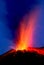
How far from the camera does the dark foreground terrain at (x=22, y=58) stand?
5262 cm

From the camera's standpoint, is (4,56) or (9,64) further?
(4,56)

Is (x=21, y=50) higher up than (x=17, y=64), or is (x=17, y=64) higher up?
(x=21, y=50)

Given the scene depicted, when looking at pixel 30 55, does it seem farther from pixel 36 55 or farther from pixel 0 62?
pixel 0 62

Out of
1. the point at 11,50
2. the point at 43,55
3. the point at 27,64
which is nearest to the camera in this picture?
the point at 27,64

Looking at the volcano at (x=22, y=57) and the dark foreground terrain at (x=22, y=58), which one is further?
the volcano at (x=22, y=57)

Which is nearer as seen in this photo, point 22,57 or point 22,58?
point 22,58

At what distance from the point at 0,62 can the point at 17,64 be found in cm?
331

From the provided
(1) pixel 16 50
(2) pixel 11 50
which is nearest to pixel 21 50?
(1) pixel 16 50

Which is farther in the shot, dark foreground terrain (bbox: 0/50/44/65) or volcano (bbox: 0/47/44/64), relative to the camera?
volcano (bbox: 0/47/44/64)

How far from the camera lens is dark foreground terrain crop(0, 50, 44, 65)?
52.6m

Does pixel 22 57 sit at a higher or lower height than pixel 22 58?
higher

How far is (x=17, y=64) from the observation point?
2047 inches

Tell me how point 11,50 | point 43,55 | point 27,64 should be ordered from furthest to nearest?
point 11,50, point 43,55, point 27,64

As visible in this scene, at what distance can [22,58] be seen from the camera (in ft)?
177
